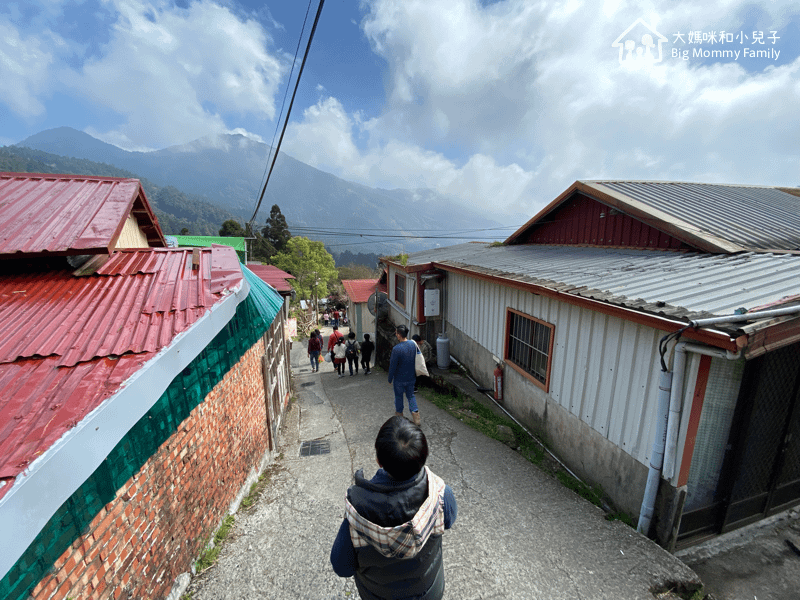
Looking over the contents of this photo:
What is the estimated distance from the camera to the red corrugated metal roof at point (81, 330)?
1.53m

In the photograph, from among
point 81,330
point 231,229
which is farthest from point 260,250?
point 81,330

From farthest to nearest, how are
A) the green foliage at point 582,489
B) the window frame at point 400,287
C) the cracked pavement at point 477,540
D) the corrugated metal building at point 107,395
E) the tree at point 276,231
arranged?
the tree at point 276,231, the window frame at point 400,287, the green foliage at point 582,489, the cracked pavement at point 477,540, the corrugated metal building at point 107,395

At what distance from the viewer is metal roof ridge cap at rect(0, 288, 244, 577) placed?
108cm

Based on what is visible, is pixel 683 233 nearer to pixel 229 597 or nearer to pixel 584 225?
pixel 584 225

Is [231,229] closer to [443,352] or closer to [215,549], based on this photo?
[443,352]

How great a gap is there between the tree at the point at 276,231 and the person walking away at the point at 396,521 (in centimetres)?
5130

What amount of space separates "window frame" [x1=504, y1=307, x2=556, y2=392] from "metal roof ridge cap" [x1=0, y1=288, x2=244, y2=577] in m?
4.75

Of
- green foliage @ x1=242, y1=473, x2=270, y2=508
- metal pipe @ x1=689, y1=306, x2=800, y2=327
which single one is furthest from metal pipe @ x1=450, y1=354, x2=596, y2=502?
green foliage @ x1=242, y1=473, x2=270, y2=508

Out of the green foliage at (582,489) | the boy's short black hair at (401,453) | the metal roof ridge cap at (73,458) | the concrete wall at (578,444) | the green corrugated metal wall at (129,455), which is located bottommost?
the green foliage at (582,489)

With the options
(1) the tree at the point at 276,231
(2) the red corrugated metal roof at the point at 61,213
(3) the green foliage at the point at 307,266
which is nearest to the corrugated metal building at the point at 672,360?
(2) the red corrugated metal roof at the point at 61,213

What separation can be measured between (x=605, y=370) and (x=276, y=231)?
51617mm

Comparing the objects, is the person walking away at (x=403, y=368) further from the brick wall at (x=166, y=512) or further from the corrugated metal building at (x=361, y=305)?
the corrugated metal building at (x=361, y=305)

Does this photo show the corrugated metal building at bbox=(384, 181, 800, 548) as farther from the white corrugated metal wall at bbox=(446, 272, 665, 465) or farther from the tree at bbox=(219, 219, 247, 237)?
the tree at bbox=(219, 219, 247, 237)

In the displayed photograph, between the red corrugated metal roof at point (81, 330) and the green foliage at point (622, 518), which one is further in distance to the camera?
the green foliage at point (622, 518)
